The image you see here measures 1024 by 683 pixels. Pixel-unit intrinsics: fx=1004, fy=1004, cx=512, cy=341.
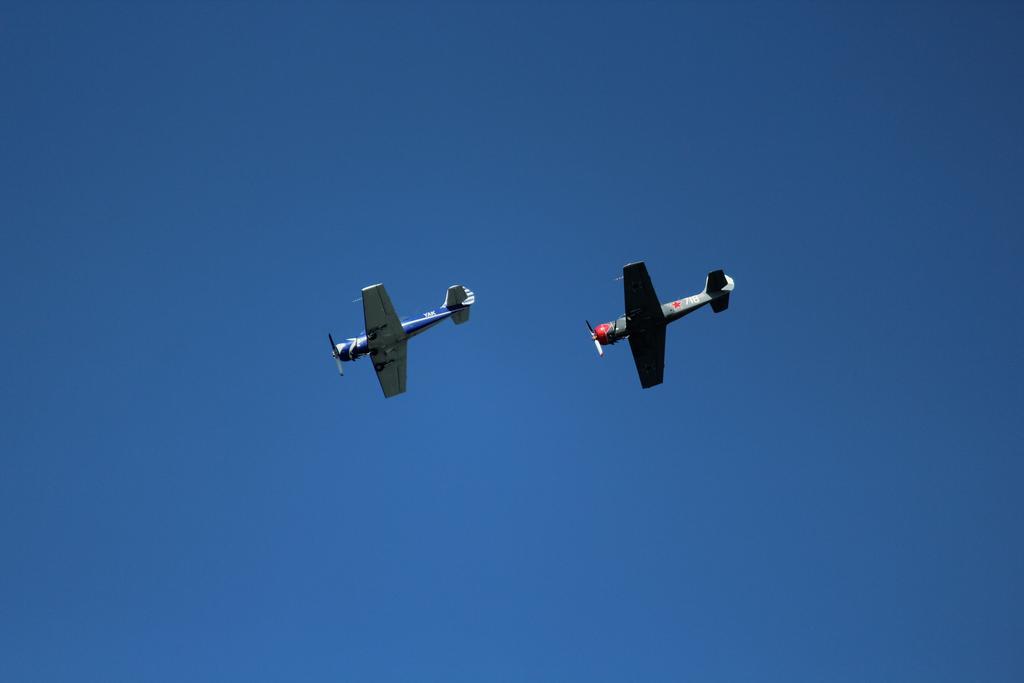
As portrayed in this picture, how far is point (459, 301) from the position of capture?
68.0 meters

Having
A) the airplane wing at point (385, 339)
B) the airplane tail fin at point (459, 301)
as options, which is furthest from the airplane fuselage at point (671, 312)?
the airplane wing at point (385, 339)

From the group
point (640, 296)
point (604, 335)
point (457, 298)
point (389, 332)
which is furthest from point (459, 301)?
point (640, 296)

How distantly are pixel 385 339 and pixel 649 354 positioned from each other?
1751 centimetres

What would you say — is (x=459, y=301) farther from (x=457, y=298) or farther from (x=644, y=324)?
(x=644, y=324)

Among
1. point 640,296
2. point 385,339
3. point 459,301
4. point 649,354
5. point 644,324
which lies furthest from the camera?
point 459,301

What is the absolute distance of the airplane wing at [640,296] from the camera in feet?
203

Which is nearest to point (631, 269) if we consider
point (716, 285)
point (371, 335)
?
point (716, 285)

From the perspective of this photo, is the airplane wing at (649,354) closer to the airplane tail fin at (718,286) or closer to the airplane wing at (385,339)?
the airplane tail fin at (718,286)

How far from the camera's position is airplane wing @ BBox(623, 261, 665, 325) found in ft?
203

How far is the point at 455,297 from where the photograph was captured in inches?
2677

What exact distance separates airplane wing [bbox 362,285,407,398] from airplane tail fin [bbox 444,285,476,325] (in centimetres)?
387

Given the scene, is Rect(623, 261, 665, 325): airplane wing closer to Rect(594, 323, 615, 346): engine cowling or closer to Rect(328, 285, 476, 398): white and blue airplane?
Rect(594, 323, 615, 346): engine cowling

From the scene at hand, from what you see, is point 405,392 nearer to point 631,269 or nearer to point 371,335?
point 371,335

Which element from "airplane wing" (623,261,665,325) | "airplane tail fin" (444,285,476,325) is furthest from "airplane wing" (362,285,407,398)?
"airplane wing" (623,261,665,325)
